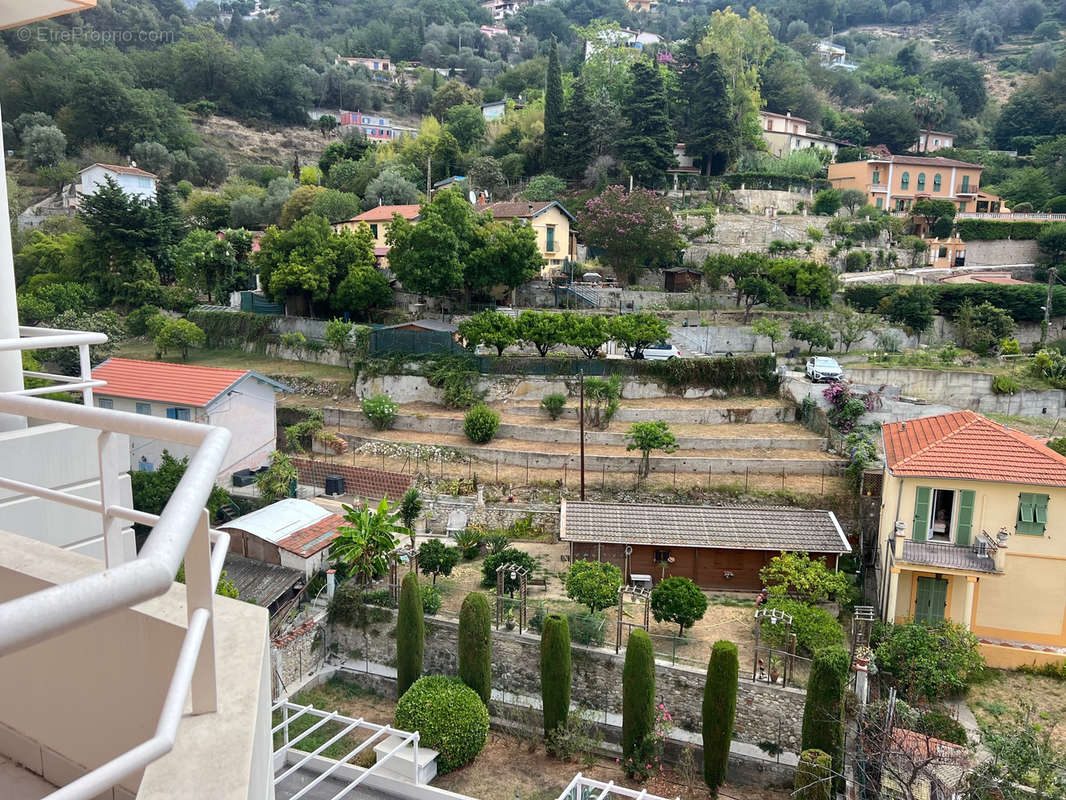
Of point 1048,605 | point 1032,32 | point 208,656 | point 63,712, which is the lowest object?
point 1048,605

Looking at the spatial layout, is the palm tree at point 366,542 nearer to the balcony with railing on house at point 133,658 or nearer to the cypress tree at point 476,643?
the cypress tree at point 476,643

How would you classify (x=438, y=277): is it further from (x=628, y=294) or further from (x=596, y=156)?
(x=596, y=156)

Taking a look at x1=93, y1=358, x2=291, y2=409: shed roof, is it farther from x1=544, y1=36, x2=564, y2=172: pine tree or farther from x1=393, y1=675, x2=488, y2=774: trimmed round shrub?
x1=544, y1=36, x2=564, y2=172: pine tree

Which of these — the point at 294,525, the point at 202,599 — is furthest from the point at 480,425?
the point at 202,599

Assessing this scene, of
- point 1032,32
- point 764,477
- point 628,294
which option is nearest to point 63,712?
point 764,477

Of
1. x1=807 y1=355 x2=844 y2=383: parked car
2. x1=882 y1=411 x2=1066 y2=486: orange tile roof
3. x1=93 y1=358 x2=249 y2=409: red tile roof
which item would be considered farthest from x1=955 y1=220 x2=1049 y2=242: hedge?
x1=93 y1=358 x2=249 y2=409: red tile roof

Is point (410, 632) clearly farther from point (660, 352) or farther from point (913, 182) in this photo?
point (913, 182)

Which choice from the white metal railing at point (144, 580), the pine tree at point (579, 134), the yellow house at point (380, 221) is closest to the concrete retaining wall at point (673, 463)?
the yellow house at point (380, 221)
